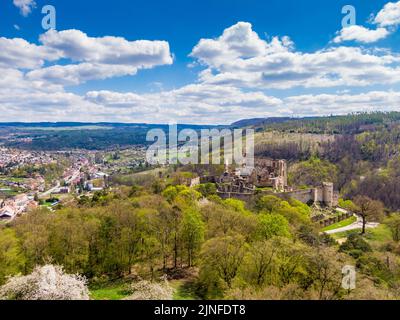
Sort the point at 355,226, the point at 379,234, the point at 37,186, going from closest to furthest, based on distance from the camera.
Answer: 1. the point at 379,234
2. the point at 355,226
3. the point at 37,186

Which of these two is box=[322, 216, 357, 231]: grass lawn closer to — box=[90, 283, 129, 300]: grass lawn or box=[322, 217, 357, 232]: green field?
box=[322, 217, 357, 232]: green field

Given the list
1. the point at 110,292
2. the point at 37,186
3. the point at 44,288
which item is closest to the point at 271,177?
the point at 110,292

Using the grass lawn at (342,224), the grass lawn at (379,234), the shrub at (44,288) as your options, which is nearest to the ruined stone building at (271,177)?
the grass lawn at (342,224)

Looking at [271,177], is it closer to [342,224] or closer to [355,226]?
[342,224]

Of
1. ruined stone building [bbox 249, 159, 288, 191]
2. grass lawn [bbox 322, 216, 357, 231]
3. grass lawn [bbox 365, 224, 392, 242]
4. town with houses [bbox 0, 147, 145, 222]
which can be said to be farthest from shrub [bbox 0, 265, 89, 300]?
town with houses [bbox 0, 147, 145, 222]

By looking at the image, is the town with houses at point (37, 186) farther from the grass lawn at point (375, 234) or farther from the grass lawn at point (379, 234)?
the grass lawn at point (379, 234)

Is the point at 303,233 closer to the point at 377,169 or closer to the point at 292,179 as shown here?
the point at 292,179

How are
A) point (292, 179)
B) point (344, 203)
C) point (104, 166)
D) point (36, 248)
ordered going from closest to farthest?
1. point (36, 248)
2. point (344, 203)
3. point (292, 179)
4. point (104, 166)
